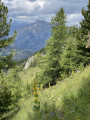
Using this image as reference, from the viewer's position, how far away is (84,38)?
62.4 feet

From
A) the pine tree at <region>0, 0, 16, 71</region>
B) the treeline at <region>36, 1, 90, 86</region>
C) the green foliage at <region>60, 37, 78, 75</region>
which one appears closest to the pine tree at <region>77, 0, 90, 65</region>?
the treeline at <region>36, 1, 90, 86</region>

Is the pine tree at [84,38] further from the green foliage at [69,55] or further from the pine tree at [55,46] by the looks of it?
the pine tree at [55,46]

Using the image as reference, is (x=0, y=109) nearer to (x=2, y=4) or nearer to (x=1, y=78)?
(x=1, y=78)

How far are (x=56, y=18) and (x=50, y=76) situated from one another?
36.7ft

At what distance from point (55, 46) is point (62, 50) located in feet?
5.33

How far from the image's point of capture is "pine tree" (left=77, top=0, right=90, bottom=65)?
18953 mm

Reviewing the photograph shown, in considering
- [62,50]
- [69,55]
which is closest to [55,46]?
[62,50]

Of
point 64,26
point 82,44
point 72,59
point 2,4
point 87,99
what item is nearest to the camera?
point 87,99

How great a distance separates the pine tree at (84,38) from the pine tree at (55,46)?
3252mm

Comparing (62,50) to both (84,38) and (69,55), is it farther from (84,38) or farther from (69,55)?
(84,38)

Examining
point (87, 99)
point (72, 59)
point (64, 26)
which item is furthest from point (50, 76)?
point (87, 99)

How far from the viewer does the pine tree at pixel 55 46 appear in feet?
70.6

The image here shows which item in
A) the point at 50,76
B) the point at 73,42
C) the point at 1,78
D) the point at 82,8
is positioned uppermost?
the point at 82,8

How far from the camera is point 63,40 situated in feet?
72.8
